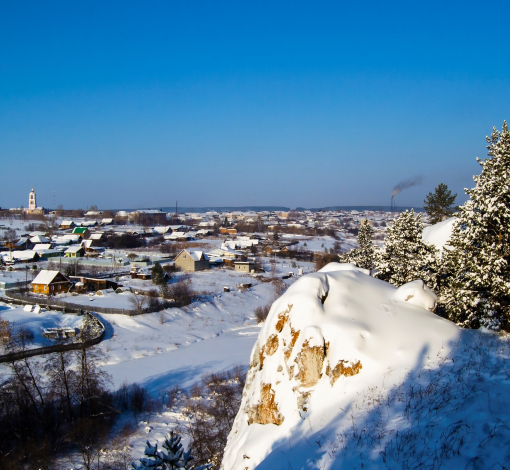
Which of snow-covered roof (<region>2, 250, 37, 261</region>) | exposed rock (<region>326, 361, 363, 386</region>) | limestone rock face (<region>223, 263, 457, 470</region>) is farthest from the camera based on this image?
snow-covered roof (<region>2, 250, 37, 261</region>)

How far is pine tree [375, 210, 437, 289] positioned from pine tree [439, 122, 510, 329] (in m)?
4.95

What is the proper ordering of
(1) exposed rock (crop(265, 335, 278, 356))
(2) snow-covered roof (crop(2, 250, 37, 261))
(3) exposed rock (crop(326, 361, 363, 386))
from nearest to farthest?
(3) exposed rock (crop(326, 361, 363, 386)), (1) exposed rock (crop(265, 335, 278, 356)), (2) snow-covered roof (crop(2, 250, 37, 261))

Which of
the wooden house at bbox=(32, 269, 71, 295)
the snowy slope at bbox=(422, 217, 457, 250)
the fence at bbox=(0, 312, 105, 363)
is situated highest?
the snowy slope at bbox=(422, 217, 457, 250)

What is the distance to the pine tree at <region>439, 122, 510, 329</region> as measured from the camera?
9.74 metres

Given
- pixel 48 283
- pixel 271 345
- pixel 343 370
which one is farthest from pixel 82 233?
pixel 343 370

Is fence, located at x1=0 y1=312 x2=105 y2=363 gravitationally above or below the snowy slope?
below

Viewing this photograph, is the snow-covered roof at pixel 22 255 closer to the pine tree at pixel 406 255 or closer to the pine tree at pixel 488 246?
the pine tree at pixel 406 255

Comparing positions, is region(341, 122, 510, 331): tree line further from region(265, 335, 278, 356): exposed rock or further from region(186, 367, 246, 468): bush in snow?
region(186, 367, 246, 468): bush in snow

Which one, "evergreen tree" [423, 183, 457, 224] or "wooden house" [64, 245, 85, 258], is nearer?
"evergreen tree" [423, 183, 457, 224]

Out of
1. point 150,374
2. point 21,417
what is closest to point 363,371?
point 21,417

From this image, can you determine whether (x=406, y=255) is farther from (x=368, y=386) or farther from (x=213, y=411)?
(x=368, y=386)

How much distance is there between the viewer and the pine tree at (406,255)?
A: 15484 millimetres

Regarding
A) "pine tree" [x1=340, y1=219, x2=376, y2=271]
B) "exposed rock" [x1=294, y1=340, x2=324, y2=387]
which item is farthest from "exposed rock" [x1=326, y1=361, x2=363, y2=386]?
"pine tree" [x1=340, y1=219, x2=376, y2=271]

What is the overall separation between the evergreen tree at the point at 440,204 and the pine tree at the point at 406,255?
14.4 m
